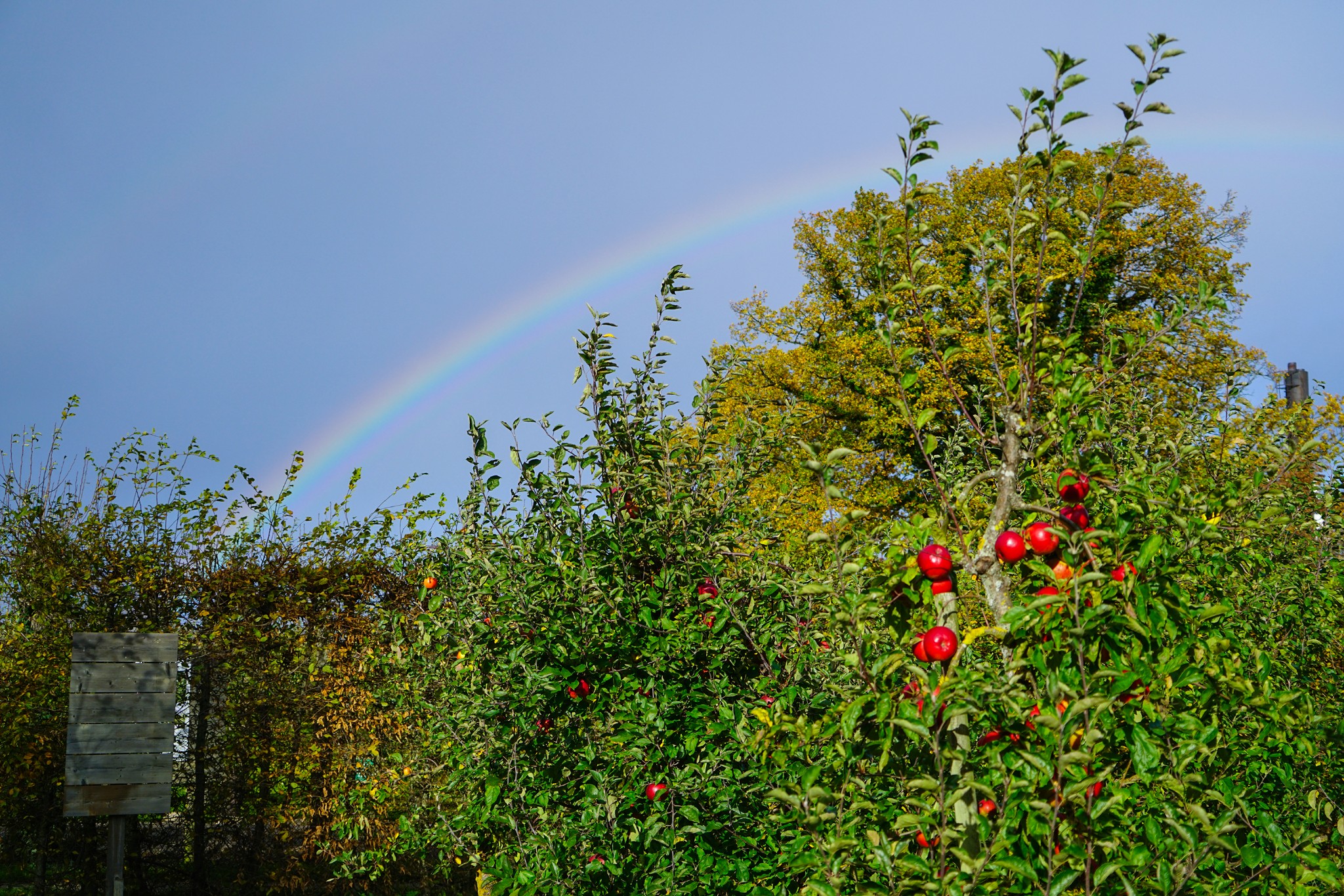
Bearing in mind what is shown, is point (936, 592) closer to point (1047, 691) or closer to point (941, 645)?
point (941, 645)

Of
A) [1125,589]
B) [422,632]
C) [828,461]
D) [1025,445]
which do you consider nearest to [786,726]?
[828,461]

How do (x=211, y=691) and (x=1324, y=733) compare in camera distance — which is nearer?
(x=1324, y=733)

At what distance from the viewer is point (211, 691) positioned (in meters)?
9.08

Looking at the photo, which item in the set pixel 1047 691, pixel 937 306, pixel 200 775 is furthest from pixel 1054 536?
pixel 937 306

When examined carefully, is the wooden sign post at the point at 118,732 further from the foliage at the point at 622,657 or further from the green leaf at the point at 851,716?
the green leaf at the point at 851,716

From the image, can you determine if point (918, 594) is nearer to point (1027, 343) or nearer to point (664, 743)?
point (1027, 343)

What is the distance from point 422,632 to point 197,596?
19.9 ft

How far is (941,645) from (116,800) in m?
7.16

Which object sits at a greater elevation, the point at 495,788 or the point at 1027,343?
the point at 1027,343

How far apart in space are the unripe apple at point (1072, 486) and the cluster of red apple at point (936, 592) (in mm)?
315

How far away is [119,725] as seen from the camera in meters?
7.15

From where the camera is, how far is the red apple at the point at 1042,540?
2.22 meters

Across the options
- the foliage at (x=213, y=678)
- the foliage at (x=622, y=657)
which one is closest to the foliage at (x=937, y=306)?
the foliage at (x=213, y=678)

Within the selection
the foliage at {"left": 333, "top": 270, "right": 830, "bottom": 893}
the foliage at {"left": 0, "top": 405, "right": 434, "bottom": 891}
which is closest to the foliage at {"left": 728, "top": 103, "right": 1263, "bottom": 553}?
the foliage at {"left": 0, "top": 405, "right": 434, "bottom": 891}
